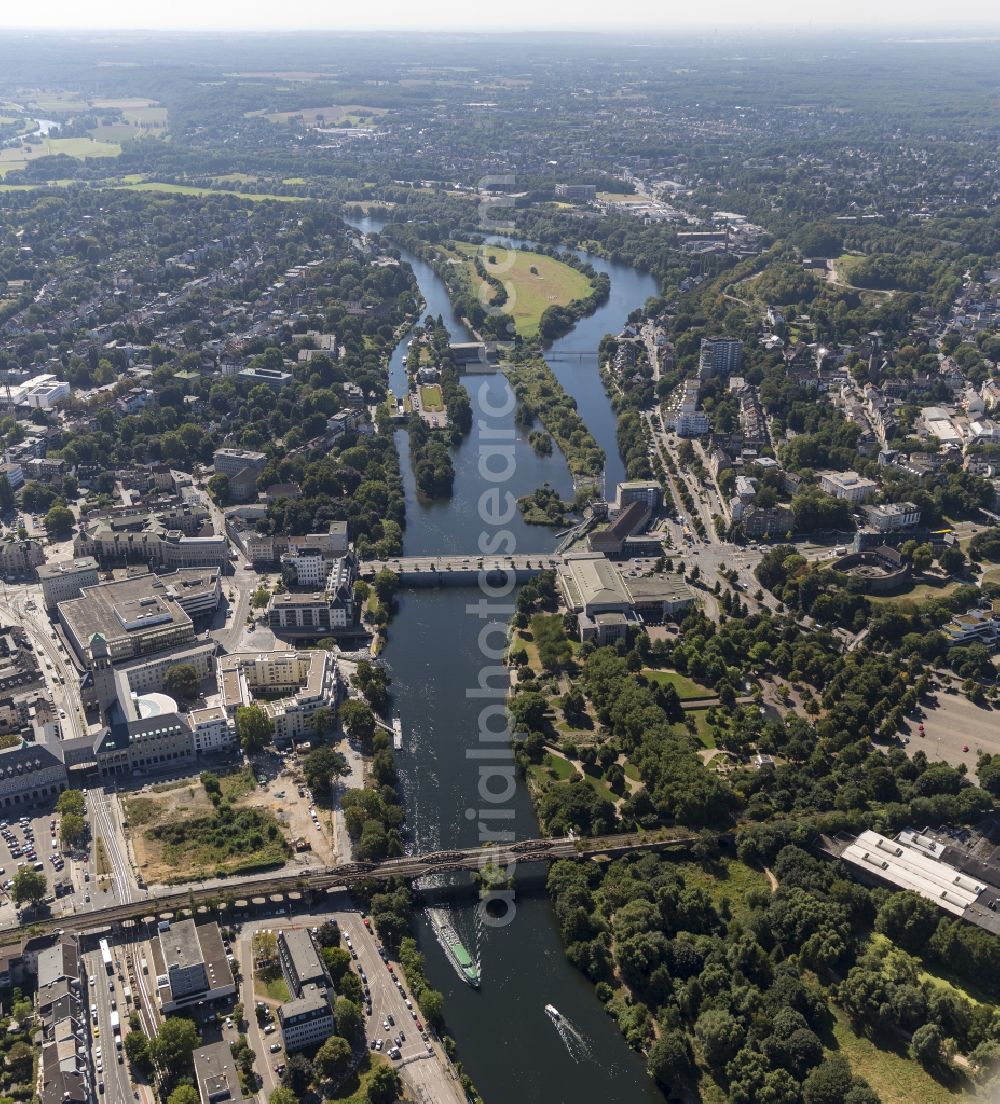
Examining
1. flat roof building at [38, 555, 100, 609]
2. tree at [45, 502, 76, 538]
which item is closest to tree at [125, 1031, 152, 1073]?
flat roof building at [38, 555, 100, 609]

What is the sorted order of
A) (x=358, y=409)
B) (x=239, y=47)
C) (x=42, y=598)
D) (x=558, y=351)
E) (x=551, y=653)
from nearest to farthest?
1. (x=551, y=653)
2. (x=42, y=598)
3. (x=358, y=409)
4. (x=558, y=351)
5. (x=239, y=47)

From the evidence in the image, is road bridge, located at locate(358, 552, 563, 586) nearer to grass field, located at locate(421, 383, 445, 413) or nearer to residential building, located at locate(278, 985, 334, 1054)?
grass field, located at locate(421, 383, 445, 413)

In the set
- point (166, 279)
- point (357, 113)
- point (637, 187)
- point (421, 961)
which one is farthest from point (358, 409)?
point (357, 113)

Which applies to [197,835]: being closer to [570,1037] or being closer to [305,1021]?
[305,1021]

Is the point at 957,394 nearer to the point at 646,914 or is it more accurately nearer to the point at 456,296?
the point at 456,296

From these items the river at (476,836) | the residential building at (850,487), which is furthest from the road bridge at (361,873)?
the residential building at (850,487)

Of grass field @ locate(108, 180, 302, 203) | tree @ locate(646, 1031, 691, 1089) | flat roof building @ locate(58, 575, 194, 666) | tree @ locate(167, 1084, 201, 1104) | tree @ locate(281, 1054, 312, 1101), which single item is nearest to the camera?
tree @ locate(167, 1084, 201, 1104)

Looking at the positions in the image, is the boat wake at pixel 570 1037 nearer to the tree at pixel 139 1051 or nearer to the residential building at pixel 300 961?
the residential building at pixel 300 961
